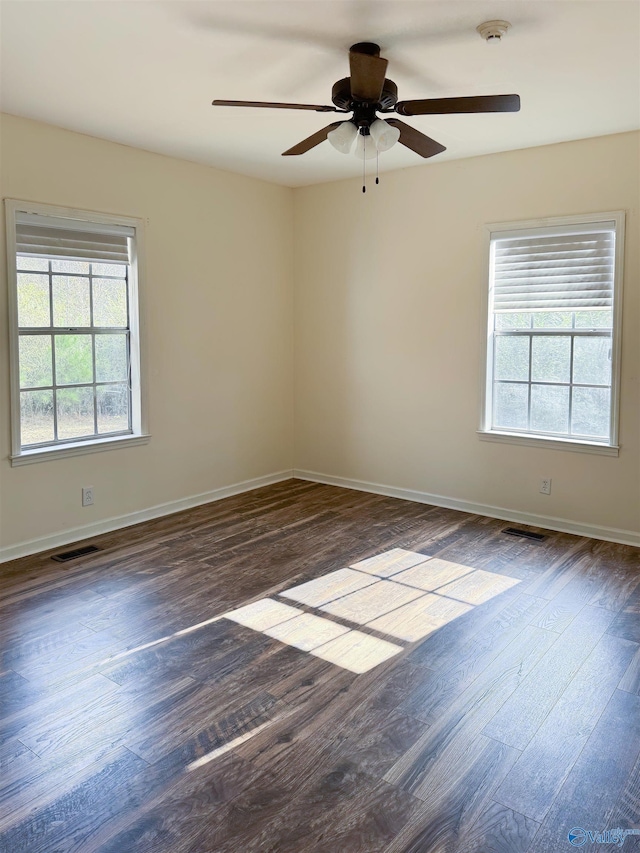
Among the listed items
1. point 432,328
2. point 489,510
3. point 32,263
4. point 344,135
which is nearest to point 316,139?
point 344,135

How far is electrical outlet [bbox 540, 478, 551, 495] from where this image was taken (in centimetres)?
472

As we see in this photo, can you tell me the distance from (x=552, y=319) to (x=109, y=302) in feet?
10.4

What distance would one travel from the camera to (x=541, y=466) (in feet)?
15.6

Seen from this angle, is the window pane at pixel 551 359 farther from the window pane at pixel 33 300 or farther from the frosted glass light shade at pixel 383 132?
the window pane at pixel 33 300

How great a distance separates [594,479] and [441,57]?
114 inches

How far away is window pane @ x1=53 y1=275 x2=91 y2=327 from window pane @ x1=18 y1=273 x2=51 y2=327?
63 mm

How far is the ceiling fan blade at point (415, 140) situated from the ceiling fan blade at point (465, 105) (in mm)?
129

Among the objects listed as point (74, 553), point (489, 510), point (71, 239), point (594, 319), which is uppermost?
point (71, 239)

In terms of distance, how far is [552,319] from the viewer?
4648 mm

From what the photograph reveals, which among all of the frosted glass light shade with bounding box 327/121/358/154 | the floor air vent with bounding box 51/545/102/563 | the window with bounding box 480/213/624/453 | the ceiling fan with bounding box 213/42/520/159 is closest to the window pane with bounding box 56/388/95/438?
the floor air vent with bounding box 51/545/102/563

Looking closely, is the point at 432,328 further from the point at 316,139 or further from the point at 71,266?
the point at 71,266

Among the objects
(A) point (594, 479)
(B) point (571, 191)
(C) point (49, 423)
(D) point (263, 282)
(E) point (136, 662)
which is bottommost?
(E) point (136, 662)

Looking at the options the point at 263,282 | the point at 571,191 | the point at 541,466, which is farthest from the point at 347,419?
the point at 571,191

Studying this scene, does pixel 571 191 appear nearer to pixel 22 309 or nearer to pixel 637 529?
pixel 637 529
